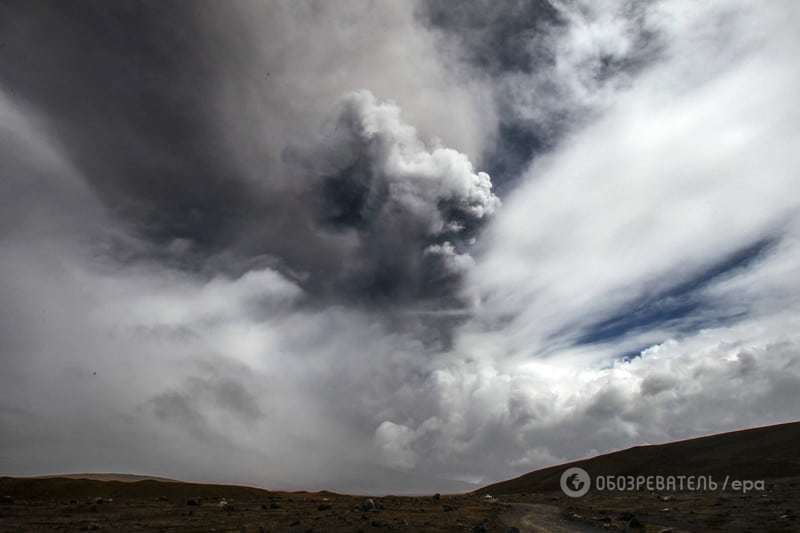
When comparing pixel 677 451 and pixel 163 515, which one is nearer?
pixel 163 515

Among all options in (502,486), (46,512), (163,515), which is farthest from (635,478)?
(46,512)

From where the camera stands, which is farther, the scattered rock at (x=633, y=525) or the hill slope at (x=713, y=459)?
the hill slope at (x=713, y=459)

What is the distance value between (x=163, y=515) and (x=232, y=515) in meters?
5.34

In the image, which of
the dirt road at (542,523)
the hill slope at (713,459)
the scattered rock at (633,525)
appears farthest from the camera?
the hill slope at (713,459)

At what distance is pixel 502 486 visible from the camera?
13875 cm

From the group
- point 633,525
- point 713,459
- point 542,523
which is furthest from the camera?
point 713,459

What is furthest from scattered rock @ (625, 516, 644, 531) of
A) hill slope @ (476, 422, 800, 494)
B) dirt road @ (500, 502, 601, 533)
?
hill slope @ (476, 422, 800, 494)

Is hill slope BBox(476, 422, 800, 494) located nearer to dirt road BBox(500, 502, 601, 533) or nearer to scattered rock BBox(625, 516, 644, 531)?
dirt road BBox(500, 502, 601, 533)

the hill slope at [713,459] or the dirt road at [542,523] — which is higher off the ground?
the hill slope at [713,459]

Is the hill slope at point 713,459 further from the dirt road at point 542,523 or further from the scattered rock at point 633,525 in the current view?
Answer: the scattered rock at point 633,525

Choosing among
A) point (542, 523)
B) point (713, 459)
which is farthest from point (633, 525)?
point (713, 459)

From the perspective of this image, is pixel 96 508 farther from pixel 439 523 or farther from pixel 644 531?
pixel 644 531

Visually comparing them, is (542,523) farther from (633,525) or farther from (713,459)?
(713,459)

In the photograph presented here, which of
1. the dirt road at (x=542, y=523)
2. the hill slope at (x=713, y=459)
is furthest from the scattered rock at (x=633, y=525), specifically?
the hill slope at (x=713, y=459)
